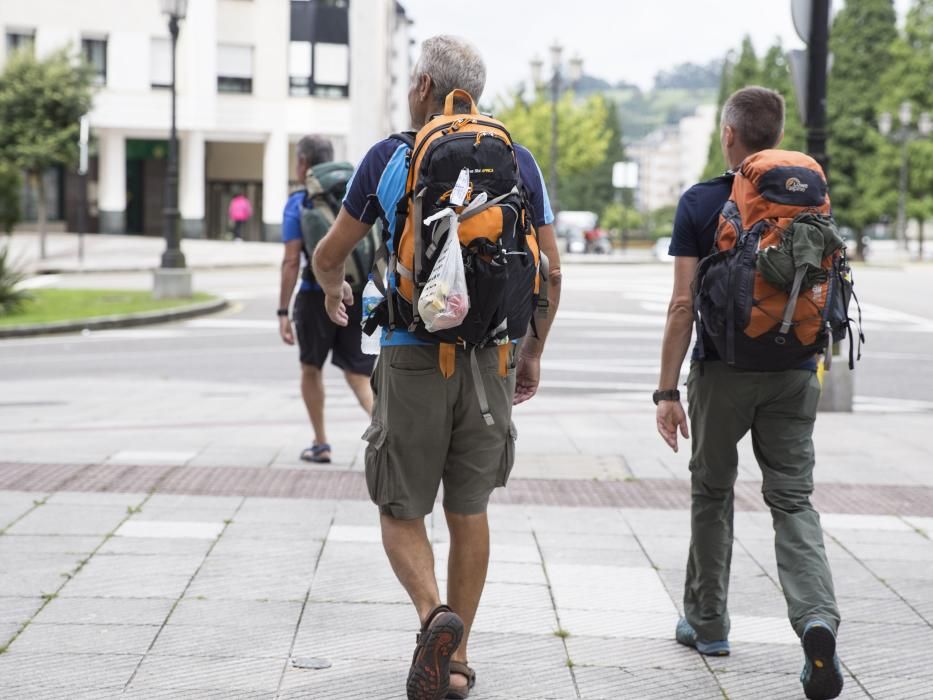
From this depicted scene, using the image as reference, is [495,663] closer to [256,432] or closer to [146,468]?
[146,468]

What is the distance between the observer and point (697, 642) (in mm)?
4387

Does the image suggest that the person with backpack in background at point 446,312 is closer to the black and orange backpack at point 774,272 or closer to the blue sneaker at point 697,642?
the black and orange backpack at point 774,272

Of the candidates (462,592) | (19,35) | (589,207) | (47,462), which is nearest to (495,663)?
(462,592)

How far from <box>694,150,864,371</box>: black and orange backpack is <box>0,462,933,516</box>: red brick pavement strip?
9.22 ft

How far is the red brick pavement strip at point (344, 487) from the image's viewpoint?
6.77 m

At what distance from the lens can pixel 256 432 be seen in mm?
9211

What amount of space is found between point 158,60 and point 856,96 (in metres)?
31.8

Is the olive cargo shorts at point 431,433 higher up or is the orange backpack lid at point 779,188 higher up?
the orange backpack lid at point 779,188

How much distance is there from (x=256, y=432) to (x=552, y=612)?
4778mm

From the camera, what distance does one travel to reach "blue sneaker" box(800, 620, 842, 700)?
12.4ft

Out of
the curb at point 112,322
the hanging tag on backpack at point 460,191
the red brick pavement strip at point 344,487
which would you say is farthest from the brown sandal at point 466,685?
the curb at point 112,322

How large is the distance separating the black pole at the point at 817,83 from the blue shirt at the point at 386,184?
6.68 m

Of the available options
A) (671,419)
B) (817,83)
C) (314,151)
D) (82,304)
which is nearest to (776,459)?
(671,419)

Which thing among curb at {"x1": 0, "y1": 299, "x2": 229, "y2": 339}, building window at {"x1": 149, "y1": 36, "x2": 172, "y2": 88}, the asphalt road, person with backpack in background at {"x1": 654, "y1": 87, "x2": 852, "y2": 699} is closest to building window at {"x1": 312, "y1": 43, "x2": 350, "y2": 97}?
building window at {"x1": 149, "y1": 36, "x2": 172, "y2": 88}
